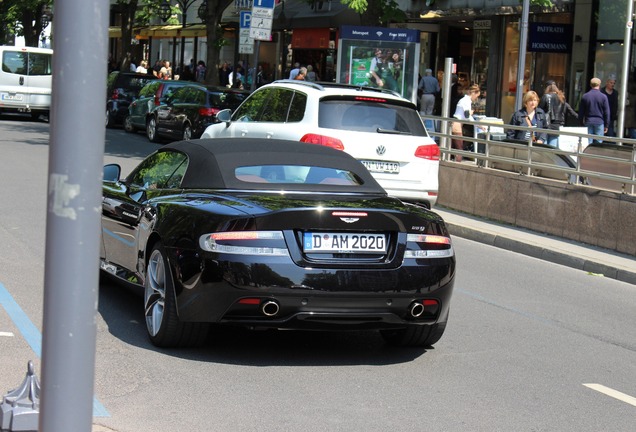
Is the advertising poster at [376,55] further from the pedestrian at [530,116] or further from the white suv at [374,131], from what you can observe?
the white suv at [374,131]

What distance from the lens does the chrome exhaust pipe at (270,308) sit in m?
6.86

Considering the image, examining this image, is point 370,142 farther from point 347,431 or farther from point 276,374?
point 347,431

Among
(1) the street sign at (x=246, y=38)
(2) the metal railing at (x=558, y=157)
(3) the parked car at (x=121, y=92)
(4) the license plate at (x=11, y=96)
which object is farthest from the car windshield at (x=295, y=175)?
(4) the license plate at (x=11, y=96)

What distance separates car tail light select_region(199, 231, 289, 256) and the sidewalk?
20.2 feet

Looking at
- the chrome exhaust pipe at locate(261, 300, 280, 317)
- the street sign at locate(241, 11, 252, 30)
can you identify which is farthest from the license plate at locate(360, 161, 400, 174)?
the street sign at locate(241, 11, 252, 30)

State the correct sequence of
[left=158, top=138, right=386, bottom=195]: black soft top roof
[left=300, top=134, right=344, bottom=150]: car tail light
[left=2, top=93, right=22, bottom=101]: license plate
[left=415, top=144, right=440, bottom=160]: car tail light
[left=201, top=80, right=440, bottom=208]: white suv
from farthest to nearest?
1. [left=2, top=93, right=22, bottom=101]: license plate
2. [left=415, top=144, right=440, bottom=160]: car tail light
3. [left=201, top=80, right=440, bottom=208]: white suv
4. [left=300, top=134, right=344, bottom=150]: car tail light
5. [left=158, top=138, right=386, bottom=195]: black soft top roof

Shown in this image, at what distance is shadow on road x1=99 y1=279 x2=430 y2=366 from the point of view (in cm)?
738

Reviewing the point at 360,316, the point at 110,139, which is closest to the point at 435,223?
the point at 360,316

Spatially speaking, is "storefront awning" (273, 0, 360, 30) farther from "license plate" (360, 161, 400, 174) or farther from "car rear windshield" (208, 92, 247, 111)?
"license plate" (360, 161, 400, 174)

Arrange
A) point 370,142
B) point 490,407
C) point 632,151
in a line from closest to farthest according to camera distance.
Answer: point 490,407, point 632,151, point 370,142

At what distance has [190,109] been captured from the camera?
26.2 metres

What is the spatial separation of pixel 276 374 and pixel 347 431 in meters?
1.28

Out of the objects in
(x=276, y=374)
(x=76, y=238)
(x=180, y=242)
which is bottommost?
(x=276, y=374)

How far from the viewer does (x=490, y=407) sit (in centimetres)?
642
